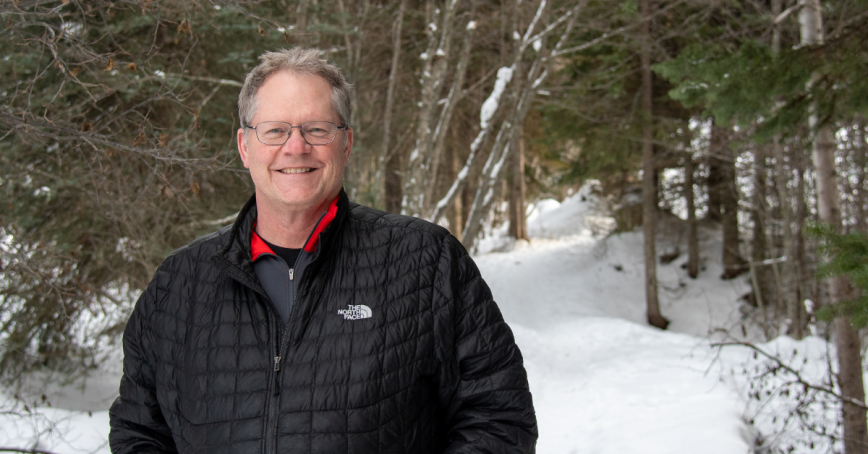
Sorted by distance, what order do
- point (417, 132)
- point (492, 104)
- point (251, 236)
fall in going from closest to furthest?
point (251, 236), point (417, 132), point (492, 104)

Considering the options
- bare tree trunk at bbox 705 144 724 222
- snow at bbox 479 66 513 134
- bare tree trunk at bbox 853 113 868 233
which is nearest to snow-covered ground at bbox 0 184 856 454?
bare tree trunk at bbox 705 144 724 222

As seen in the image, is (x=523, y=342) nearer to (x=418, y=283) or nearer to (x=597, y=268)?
(x=597, y=268)

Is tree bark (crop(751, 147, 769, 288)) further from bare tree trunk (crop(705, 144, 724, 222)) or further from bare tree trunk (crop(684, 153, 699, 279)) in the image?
bare tree trunk (crop(684, 153, 699, 279))

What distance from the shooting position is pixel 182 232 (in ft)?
25.6

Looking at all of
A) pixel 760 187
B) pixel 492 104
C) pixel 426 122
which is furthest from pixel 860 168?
pixel 426 122

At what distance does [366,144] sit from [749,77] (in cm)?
857

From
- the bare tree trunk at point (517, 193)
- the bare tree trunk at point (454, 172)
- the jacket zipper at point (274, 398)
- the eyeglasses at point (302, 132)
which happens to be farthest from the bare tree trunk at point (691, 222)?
the jacket zipper at point (274, 398)

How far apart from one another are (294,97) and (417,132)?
675 centimetres

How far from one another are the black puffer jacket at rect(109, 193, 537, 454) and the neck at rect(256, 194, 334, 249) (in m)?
0.06

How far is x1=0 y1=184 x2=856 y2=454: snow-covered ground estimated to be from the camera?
5.93 meters

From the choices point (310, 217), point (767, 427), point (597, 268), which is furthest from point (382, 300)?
point (597, 268)

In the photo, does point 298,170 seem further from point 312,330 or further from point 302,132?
point 312,330

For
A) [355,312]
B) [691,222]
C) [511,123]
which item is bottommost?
[355,312]

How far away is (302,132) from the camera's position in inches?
70.1
